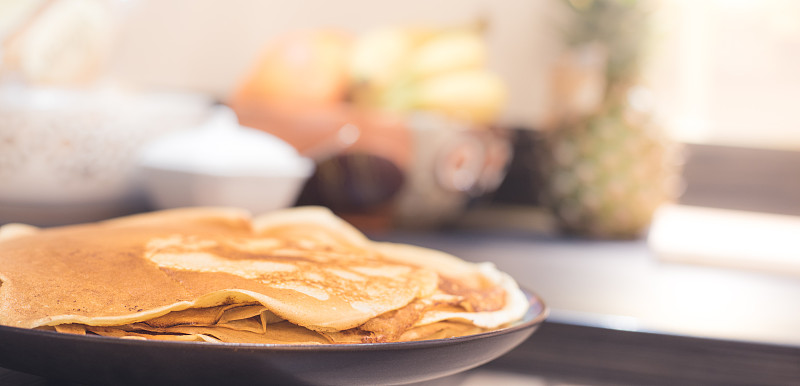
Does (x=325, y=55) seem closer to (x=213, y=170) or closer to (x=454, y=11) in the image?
(x=213, y=170)

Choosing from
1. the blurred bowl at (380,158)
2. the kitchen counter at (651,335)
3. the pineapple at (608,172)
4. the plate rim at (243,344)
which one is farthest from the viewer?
the pineapple at (608,172)

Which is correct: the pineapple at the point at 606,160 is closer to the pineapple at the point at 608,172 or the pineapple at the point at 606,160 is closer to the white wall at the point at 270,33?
the pineapple at the point at 608,172

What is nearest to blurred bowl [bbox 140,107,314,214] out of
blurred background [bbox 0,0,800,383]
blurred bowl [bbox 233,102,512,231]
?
blurred background [bbox 0,0,800,383]

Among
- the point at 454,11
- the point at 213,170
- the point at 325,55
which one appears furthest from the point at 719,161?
the point at 213,170

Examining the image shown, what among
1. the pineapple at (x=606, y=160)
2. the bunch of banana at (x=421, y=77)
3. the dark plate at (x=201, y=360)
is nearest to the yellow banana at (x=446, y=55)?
the bunch of banana at (x=421, y=77)

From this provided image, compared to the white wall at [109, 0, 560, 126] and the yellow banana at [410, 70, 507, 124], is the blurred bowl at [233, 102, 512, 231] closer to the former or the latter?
the yellow banana at [410, 70, 507, 124]

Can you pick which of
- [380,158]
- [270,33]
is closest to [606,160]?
[380,158]
